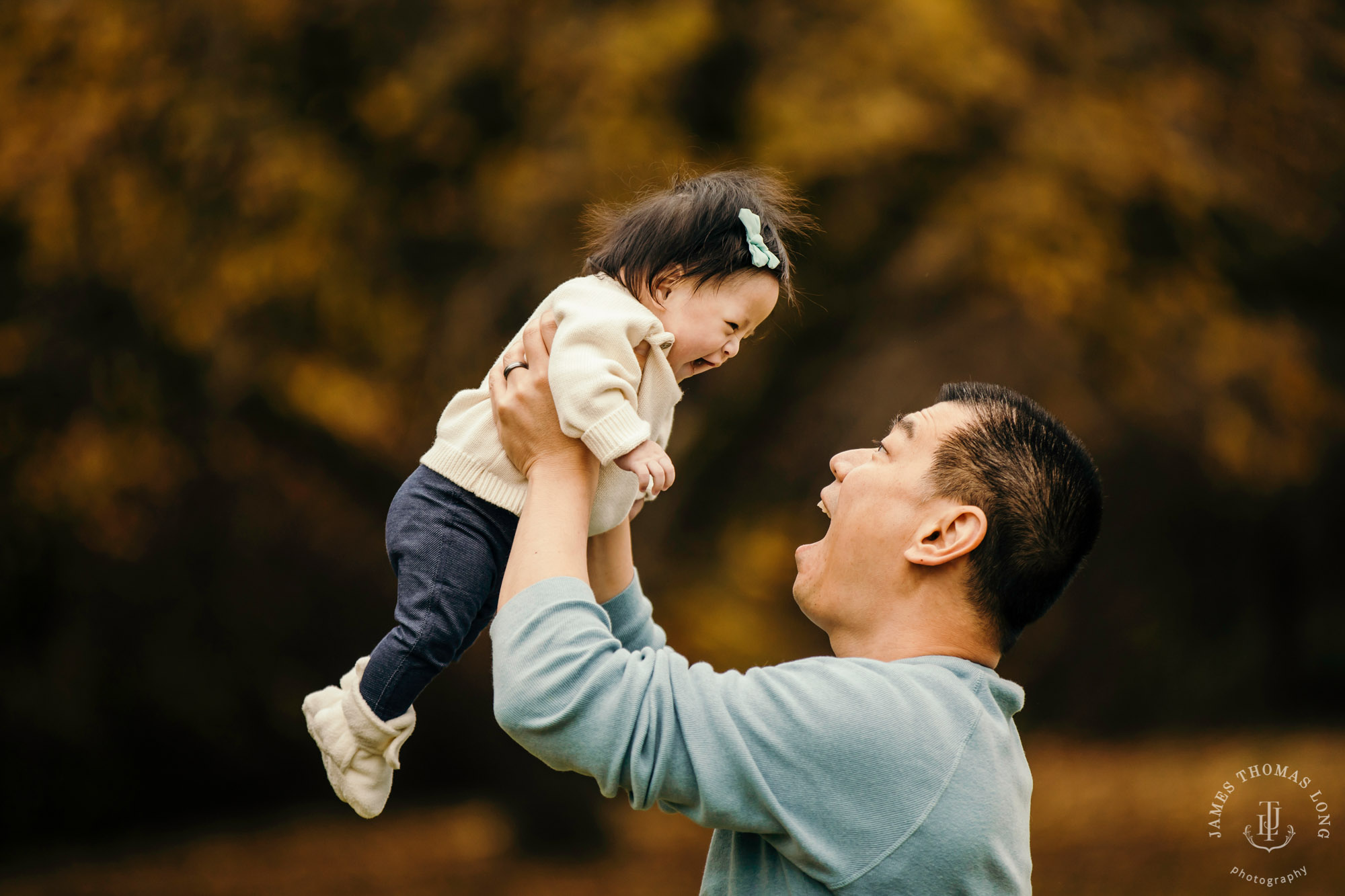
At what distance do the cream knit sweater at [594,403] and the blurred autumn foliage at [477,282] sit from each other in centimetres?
300

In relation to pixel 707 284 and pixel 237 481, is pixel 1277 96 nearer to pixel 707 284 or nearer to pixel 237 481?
pixel 707 284

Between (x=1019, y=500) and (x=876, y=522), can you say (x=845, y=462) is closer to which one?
(x=876, y=522)

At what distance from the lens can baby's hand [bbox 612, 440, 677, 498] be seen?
138 centimetres

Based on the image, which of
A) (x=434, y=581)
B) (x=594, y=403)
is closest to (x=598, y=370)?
(x=594, y=403)

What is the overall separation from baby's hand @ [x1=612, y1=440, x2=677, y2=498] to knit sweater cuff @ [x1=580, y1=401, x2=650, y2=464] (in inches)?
0.5

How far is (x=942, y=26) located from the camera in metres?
4.93

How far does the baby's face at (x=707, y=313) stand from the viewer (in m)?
1.62

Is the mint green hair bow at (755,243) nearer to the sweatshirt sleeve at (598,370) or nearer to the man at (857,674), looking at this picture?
the sweatshirt sleeve at (598,370)

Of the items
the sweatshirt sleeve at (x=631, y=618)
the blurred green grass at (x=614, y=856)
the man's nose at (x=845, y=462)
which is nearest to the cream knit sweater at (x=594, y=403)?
the sweatshirt sleeve at (x=631, y=618)

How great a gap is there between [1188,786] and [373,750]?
566 cm

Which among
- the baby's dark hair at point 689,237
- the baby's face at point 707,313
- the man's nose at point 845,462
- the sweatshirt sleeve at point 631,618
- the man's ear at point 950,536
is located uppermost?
the baby's dark hair at point 689,237

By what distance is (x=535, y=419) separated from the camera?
1.44 metres

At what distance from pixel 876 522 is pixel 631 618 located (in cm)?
47

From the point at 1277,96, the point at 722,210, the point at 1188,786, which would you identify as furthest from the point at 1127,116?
the point at 722,210
